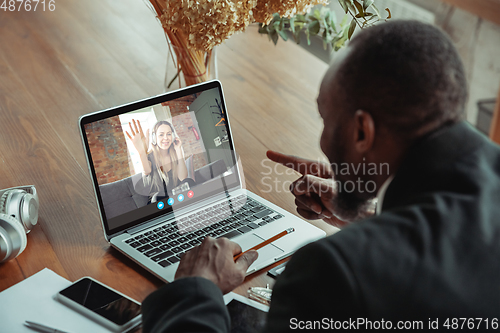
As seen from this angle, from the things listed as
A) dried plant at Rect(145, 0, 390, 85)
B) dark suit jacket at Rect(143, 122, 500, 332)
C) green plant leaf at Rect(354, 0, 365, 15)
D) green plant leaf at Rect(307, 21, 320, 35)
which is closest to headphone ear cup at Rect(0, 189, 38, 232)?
dried plant at Rect(145, 0, 390, 85)

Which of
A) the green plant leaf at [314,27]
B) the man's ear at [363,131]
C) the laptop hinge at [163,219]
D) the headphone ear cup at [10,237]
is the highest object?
the green plant leaf at [314,27]

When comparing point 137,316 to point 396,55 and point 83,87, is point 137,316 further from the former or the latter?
point 83,87

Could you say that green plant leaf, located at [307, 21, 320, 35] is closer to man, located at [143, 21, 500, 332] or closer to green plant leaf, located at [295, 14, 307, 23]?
green plant leaf, located at [295, 14, 307, 23]

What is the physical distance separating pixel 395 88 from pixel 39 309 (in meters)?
0.69

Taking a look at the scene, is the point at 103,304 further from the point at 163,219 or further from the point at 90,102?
the point at 90,102

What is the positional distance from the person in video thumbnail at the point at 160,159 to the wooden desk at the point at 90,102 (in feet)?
0.55

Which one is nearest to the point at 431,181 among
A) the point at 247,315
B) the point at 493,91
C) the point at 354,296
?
the point at 354,296

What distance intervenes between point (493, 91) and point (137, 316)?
236 centimetres

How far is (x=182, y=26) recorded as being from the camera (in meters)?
1.07

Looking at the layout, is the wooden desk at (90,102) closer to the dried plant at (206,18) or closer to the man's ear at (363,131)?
the dried plant at (206,18)

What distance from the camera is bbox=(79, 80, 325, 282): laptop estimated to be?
0.97m

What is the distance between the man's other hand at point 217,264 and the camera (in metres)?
0.82

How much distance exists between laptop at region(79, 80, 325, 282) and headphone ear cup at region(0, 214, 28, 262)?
0.52ft

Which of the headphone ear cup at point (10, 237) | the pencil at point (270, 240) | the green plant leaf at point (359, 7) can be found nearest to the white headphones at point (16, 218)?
the headphone ear cup at point (10, 237)
